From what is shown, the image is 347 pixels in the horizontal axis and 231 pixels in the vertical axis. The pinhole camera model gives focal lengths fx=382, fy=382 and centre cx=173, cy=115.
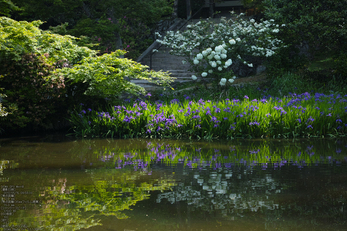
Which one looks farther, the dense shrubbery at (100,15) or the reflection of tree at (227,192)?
the dense shrubbery at (100,15)

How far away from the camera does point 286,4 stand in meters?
13.3


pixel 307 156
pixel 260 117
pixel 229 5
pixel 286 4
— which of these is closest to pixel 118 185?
pixel 307 156

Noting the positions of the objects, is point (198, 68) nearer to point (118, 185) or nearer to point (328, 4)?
point (328, 4)

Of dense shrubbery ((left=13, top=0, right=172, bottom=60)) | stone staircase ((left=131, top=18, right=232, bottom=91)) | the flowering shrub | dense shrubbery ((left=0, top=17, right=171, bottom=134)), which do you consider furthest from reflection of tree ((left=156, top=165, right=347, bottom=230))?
stone staircase ((left=131, top=18, right=232, bottom=91))

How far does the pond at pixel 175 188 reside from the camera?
2.90 metres

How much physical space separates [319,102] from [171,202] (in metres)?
6.44

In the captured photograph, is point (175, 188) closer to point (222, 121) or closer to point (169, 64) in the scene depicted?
point (222, 121)

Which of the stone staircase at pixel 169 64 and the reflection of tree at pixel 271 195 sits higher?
the stone staircase at pixel 169 64

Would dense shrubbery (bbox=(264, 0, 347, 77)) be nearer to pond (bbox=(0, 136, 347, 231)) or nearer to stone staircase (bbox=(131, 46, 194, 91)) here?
stone staircase (bbox=(131, 46, 194, 91))

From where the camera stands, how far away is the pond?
2898mm

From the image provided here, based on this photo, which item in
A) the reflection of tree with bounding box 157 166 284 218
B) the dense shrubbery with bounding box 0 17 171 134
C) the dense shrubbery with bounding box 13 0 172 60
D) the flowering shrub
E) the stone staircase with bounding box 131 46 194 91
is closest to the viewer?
the reflection of tree with bounding box 157 166 284 218

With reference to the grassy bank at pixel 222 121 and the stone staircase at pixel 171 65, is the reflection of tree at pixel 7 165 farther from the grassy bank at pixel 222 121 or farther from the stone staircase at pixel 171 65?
the stone staircase at pixel 171 65

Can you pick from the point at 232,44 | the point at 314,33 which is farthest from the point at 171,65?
the point at 314,33

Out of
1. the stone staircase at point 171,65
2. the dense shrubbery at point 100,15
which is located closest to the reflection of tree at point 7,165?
the dense shrubbery at point 100,15
